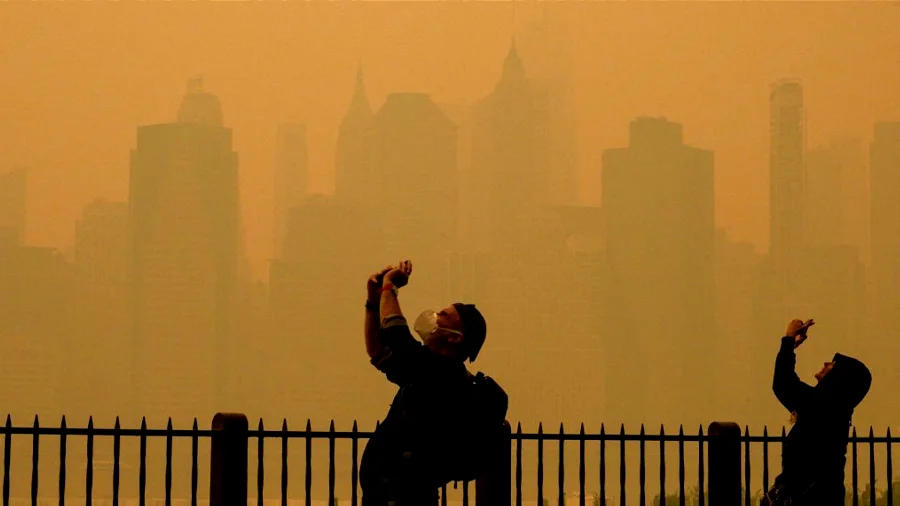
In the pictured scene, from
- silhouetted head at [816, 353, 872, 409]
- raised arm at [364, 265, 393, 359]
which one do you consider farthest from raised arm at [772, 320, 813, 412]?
raised arm at [364, 265, 393, 359]

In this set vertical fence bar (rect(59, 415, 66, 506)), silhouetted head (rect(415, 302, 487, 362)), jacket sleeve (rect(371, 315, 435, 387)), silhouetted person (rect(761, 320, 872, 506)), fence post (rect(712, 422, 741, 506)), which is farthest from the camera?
fence post (rect(712, 422, 741, 506))

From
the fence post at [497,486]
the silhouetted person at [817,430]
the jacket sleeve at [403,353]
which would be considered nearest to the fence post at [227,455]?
the fence post at [497,486]

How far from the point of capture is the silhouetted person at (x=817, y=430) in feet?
25.3

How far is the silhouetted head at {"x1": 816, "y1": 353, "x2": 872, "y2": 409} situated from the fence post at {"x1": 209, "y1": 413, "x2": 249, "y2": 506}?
3921 millimetres

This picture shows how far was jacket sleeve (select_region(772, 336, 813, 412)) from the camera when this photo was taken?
309 inches

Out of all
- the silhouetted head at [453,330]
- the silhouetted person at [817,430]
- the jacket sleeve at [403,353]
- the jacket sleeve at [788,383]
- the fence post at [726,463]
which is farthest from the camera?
the fence post at [726,463]

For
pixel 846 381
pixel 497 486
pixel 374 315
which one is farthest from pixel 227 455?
pixel 846 381

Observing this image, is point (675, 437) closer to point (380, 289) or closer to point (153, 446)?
point (380, 289)

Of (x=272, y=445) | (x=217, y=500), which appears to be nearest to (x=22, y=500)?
(x=272, y=445)

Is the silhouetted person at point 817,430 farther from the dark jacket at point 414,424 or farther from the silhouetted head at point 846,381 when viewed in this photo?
the dark jacket at point 414,424

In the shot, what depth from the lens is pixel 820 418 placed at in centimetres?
773

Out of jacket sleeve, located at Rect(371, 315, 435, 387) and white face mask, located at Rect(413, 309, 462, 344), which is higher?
white face mask, located at Rect(413, 309, 462, 344)

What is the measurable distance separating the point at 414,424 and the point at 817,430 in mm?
3094

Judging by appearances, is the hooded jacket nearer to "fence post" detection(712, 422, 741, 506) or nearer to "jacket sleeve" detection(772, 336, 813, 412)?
"jacket sleeve" detection(772, 336, 813, 412)
